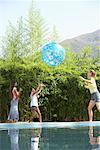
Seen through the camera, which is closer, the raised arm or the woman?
the woman

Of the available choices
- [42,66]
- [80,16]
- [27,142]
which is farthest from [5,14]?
[27,142]

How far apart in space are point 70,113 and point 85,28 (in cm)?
438

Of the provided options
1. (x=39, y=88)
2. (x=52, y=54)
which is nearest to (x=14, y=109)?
(x=39, y=88)

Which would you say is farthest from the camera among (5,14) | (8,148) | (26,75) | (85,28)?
(85,28)

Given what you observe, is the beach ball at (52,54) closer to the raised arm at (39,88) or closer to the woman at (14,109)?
the raised arm at (39,88)

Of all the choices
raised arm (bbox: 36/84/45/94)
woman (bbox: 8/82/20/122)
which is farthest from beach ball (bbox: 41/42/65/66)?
woman (bbox: 8/82/20/122)

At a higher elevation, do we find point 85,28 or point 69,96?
point 85,28

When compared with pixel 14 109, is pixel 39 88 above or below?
above

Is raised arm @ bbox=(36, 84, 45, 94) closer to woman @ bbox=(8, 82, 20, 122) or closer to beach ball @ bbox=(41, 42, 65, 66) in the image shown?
woman @ bbox=(8, 82, 20, 122)

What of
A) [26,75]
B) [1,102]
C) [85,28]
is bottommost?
[1,102]

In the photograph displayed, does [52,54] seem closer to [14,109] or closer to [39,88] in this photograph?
[39,88]

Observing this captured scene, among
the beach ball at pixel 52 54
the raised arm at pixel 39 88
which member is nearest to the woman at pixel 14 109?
the raised arm at pixel 39 88

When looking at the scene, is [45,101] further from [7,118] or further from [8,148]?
[8,148]

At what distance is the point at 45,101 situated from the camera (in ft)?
35.2
